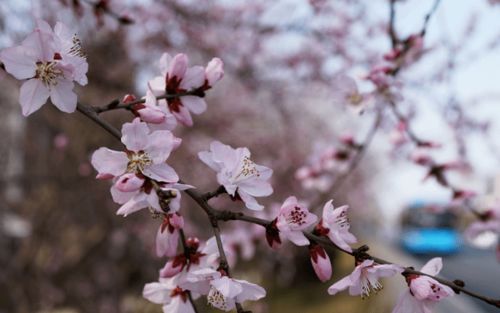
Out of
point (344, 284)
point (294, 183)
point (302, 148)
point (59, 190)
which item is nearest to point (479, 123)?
point (294, 183)

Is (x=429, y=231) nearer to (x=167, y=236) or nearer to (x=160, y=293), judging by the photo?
(x=160, y=293)

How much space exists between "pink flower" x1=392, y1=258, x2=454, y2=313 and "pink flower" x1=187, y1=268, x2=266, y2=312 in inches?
12.9

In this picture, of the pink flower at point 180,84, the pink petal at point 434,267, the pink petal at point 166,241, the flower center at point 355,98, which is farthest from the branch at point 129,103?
the flower center at point 355,98

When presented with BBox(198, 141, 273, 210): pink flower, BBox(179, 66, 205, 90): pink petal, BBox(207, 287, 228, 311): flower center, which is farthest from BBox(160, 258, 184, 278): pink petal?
BBox(179, 66, 205, 90): pink petal

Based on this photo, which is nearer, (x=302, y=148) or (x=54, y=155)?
(x=54, y=155)

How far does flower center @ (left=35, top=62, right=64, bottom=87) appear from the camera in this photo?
1187 mm

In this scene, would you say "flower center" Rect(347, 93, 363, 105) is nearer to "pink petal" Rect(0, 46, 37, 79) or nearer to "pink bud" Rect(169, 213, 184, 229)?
"pink bud" Rect(169, 213, 184, 229)

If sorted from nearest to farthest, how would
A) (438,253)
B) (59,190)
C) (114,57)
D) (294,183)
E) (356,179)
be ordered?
(59,190) < (114,57) < (294,183) < (356,179) < (438,253)

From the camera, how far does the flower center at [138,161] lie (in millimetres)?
1119

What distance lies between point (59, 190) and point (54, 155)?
85 centimetres

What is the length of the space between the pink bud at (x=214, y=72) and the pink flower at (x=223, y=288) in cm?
56

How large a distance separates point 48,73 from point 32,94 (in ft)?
0.23

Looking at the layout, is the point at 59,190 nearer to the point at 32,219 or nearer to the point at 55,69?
the point at 32,219

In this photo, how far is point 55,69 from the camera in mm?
1189
